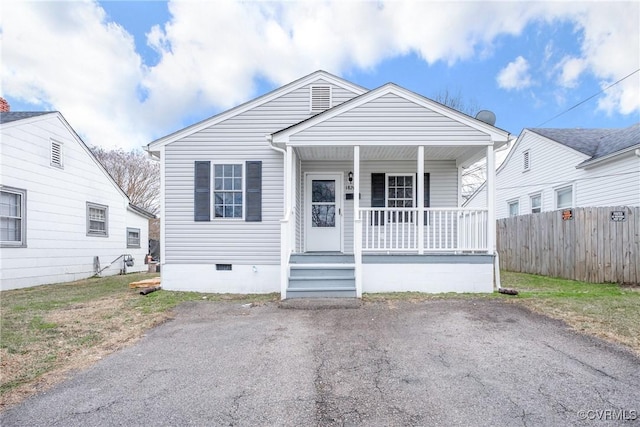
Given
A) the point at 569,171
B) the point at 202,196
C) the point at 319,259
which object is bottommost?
the point at 319,259

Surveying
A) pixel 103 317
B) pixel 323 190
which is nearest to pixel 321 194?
pixel 323 190

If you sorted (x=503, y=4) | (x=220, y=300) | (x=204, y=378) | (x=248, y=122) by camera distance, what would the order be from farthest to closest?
(x=503, y=4) → (x=248, y=122) → (x=220, y=300) → (x=204, y=378)

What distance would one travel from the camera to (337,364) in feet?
11.4

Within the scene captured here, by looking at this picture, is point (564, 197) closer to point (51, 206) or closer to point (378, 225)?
point (378, 225)

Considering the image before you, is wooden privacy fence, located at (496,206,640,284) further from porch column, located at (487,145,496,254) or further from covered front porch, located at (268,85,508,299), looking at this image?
porch column, located at (487,145,496,254)

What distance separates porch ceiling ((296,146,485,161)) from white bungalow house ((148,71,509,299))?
25 mm

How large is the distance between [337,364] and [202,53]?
499 inches

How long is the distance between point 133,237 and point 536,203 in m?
16.4

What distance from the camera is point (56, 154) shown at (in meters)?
10.4

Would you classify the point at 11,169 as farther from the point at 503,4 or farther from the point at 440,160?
the point at 503,4

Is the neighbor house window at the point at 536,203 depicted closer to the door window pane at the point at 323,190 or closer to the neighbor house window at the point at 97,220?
the door window pane at the point at 323,190

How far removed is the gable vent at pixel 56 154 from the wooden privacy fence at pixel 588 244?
47.2ft

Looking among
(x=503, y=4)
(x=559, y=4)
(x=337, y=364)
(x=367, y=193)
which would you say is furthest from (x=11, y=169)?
(x=559, y=4)

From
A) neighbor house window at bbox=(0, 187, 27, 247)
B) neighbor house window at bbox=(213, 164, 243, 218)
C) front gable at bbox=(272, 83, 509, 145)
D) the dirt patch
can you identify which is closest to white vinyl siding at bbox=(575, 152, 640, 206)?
front gable at bbox=(272, 83, 509, 145)
